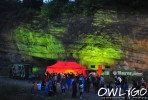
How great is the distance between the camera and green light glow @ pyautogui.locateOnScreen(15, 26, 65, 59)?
150 ft

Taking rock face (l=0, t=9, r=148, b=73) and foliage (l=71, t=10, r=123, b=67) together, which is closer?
rock face (l=0, t=9, r=148, b=73)

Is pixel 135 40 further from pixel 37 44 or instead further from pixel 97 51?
pixel 37 44

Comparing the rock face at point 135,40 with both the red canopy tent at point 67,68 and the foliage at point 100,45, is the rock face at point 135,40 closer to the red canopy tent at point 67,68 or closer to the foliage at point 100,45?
the foliage at point 100,45

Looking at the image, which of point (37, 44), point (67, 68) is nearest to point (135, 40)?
point (67, 68)

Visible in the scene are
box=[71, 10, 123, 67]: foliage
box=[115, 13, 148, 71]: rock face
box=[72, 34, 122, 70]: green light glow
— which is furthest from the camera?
box=[71, 10, 123, 67]: foliage

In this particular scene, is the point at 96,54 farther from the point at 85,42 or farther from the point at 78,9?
the point at 78,9

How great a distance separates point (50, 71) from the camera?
120ft

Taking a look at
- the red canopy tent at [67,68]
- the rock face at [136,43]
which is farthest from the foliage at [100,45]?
the red canopy tent at [67,68]

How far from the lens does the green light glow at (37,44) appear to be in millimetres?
45600

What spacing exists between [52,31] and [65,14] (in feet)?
9.79

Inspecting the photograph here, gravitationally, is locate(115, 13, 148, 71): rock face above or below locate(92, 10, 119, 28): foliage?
below

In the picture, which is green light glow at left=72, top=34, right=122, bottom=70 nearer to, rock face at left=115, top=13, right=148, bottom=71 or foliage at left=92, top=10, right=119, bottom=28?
rock face at left=115, top=13, right=148, bottom=71

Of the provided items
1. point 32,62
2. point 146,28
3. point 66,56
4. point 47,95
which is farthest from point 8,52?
point 47,95

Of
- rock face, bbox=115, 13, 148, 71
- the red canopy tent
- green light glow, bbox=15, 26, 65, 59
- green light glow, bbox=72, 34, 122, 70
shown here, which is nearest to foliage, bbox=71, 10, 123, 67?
green light glow, bbox=72, 34, 122, 70
